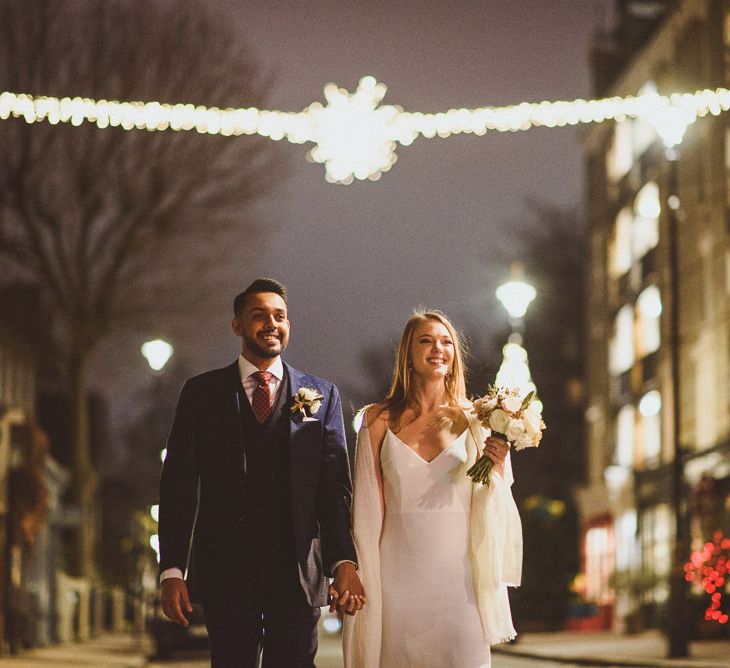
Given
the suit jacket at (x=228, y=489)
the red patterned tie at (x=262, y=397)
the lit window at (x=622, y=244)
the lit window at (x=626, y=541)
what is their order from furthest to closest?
the lit window at (x=622, y=244) < the lit window at (x=626, y=541) < the red patterned tie at (x=262, y=397) < the suit jacket at (x=228, y=489)

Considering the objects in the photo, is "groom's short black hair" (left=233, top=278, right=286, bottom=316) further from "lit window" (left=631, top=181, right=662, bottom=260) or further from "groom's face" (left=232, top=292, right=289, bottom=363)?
"lit window" (left=631, top=181, right=662, bottom=260)

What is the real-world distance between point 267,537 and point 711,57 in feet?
112

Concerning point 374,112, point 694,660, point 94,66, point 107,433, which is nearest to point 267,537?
point 374,112

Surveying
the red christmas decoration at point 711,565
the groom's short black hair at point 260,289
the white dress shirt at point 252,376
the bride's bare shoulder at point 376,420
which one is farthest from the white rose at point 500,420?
the red christmas decoration at point 711,565

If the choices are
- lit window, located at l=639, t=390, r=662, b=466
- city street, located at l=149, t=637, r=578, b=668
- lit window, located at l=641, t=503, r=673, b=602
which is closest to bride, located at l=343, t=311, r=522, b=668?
city street, located at l=149, t=637, r=578, b=668

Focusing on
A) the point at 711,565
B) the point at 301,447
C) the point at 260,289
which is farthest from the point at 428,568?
the point at 711,565

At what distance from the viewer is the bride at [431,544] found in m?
7.16

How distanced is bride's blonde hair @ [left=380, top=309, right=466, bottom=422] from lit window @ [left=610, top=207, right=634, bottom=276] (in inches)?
1606

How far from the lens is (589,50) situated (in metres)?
55.1

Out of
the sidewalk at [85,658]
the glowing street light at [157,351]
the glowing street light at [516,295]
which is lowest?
the sidewalk at [85,658]

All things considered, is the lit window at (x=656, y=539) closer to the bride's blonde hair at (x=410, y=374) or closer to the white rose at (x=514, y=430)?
the bride's blonde hair at (x=410, y=374)

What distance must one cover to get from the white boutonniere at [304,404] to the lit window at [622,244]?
137 feet

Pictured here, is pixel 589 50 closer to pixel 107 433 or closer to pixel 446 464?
pixel 107 433

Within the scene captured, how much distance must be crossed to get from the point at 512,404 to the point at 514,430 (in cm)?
15
